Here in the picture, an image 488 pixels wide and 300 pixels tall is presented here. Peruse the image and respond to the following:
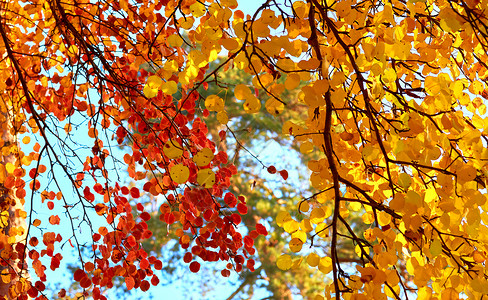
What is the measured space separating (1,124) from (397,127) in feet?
6.71

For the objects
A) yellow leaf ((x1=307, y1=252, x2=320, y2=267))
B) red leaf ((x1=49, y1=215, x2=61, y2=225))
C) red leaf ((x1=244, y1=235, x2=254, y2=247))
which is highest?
red leaf ((x1=49, y1=215, x2=61, y2=225))

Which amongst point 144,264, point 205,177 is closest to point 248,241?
point 144,264

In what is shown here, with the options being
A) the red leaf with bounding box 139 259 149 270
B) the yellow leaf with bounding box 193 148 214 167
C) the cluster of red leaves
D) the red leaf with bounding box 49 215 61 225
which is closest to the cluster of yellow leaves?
the yellow leaf with bounding box 193 148 214 167

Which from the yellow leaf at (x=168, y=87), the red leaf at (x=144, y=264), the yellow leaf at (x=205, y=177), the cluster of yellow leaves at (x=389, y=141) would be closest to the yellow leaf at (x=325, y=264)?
the cluster of yellow leaves at (x=389, y=141)

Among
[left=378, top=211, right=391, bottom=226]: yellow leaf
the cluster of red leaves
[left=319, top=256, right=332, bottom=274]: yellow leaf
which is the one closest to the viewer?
[left=319, top=256, right=332, bottom=274]: yellow leaf

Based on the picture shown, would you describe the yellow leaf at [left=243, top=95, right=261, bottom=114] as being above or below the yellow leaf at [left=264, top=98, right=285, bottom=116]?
below

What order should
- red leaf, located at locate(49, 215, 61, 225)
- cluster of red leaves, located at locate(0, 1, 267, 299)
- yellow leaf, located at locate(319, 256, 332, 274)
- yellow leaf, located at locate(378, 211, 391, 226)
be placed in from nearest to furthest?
1. yellow leaf, located at locate(319, 256, 332, 274)
2. yellow leaf, located at locate(378, 211, 391, 226)
3. cluster of red leaves, located at locate(0, 1, 267, 299)
4. red leaf, located at locate(49, 215, 61, 225)

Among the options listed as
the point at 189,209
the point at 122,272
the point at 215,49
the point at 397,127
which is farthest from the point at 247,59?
the point at 122,272

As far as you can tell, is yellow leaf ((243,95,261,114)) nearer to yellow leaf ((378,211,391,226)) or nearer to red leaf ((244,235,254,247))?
yellow leaf ((378,211,391,226))

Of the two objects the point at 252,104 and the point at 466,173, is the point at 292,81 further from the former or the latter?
the point at 466,173

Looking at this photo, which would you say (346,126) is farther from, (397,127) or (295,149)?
(295,149)

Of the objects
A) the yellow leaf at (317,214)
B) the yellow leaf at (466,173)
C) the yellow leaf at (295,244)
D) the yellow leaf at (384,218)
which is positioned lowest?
the yellow leaf at (295,244)

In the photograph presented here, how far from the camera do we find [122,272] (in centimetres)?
165

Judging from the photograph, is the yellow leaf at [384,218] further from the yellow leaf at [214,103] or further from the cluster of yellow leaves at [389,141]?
the yellow leaf at [214,103]
